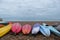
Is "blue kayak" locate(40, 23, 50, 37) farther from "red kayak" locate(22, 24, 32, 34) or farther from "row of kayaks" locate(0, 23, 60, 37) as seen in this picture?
"red kayak" locate(22, 24, 32, 34)

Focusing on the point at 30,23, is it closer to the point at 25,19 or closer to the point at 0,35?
the point at 25,19

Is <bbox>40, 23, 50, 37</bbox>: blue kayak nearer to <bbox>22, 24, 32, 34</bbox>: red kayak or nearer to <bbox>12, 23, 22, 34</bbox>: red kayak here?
<bbox>22, 24, 32, 34</bbox>: red kayak

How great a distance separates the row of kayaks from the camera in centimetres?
149

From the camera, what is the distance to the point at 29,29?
1529mm

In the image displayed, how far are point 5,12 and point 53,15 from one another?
21.4 inches

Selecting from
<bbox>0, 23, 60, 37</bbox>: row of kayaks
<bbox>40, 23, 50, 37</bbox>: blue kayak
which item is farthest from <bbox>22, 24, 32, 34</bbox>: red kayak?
<bbox>40, 23, 50, 37</bbox>: blue kayak

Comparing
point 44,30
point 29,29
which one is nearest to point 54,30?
point 44,30

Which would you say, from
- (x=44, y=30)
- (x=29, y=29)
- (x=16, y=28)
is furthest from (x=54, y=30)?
(x=16, y=28)

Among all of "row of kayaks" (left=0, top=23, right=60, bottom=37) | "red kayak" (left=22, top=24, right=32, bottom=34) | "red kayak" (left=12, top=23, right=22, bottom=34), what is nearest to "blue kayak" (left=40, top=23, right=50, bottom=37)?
"row of kayaks" (left=0, top=23, right=60, bottom=37)

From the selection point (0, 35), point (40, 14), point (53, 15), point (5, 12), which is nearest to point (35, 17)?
point (40, 14)

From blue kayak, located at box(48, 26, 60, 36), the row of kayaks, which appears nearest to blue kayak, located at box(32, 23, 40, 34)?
the row of kayaks

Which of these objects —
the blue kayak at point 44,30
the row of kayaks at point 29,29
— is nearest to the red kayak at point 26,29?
the row of kayaks at point 29,29

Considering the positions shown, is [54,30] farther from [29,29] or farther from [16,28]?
[16,28]

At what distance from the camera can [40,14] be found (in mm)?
1649
